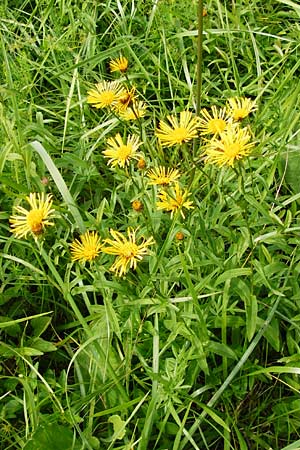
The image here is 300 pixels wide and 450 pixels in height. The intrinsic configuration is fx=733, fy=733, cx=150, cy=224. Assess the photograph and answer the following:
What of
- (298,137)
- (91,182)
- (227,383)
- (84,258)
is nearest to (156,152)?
(91,182)

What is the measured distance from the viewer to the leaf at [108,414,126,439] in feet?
4.15

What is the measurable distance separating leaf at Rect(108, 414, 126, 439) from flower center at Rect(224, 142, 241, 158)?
0.50 metres

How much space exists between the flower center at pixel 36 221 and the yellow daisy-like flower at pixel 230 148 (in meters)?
0.30

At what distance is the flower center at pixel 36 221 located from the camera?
123 cm

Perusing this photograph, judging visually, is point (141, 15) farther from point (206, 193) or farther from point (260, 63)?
point (206, 193)

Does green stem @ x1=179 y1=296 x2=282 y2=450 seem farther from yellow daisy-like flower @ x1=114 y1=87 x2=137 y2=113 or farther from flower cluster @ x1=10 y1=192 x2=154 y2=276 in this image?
yellow daisy-like flower @ x1=114 y1=87 x2=137 y2=113

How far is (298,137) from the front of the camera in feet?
5.49

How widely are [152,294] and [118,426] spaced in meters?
0.25

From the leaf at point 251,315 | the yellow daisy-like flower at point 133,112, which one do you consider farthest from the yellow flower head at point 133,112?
the leaf at point 251,315

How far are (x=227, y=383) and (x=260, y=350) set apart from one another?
0.13m

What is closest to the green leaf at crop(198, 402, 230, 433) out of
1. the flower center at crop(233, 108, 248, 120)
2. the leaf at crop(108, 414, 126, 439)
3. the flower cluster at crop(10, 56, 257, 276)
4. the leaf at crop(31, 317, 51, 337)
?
the leaf at crop(108, 414, 126, 439)

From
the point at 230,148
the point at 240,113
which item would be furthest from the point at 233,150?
the point at 240,113

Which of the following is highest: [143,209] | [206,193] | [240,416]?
[143,209]

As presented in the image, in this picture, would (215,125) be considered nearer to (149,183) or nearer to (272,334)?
(149,183)
